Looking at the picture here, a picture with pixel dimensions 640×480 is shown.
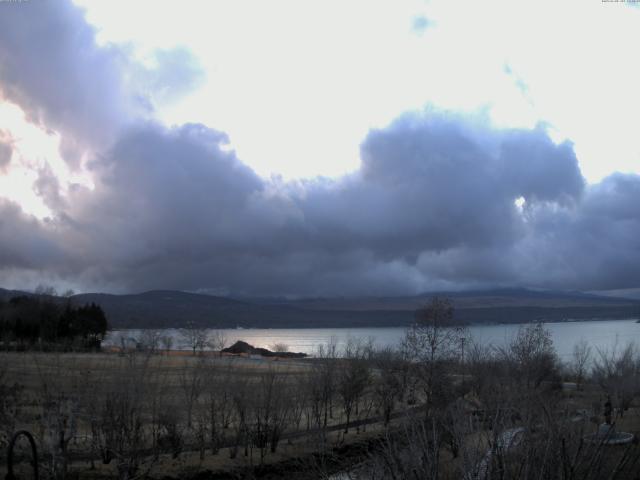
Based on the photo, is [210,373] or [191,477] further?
[210,373]

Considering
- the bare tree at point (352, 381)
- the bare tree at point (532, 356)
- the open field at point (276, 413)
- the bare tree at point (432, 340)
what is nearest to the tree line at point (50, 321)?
the open field at point (276, 413)

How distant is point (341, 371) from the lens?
4575cm

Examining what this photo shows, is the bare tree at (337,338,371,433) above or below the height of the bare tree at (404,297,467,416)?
below

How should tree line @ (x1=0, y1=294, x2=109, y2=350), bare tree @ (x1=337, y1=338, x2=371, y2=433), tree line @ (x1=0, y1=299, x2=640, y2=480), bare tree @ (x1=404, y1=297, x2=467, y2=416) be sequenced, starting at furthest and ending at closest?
1. tree line @ (x1=0, y1=294, x2=109, y2=350)
2. bare tree @ (x1=337, y1=338, x2=371, y2=433)
3. bare tree @ (x1=404, y1=297, x2=467, y2=416)
4. tree line @ (x1=0, y1=299, x2=640, y2=480)

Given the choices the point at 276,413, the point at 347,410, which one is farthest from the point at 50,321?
the point at 276,413

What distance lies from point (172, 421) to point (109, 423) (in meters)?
3.51

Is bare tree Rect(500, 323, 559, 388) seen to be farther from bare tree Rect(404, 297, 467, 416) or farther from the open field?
bare tree Rect(404, 297, 467, 416)

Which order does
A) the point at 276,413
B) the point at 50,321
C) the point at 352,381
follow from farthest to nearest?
the point at 50,321, the point at 352,381, the point at 276,413

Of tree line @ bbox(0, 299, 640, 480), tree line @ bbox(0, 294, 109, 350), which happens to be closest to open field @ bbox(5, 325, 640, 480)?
tree line @ bbox(0, 299, 640, 480)

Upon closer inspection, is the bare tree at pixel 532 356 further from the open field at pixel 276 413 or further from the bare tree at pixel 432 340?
the bare tree at pixel 432 340

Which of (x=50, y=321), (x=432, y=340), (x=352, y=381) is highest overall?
(x=432, y=340)

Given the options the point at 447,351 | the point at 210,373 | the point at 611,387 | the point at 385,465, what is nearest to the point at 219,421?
the point at 210,373

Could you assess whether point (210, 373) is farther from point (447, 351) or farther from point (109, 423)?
point (447, 351)

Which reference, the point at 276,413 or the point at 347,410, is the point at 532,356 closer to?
the point at 347,410
